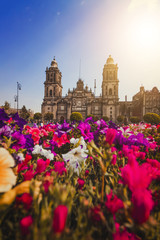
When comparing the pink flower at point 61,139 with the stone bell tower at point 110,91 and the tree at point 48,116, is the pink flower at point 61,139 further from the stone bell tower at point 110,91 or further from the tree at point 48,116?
the stone bell tower at point 110,91

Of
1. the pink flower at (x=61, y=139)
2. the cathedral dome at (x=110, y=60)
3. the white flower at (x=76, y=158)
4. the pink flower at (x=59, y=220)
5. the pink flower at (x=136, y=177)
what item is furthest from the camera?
the cathedral dome at (x=110, y=60)

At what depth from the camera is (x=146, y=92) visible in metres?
48.7

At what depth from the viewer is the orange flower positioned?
60cm

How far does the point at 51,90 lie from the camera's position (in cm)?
5384

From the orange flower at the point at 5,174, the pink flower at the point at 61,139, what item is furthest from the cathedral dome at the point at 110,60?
the orange flower at the point at 5,174

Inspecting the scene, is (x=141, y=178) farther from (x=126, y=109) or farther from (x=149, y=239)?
(x=126, y=109)

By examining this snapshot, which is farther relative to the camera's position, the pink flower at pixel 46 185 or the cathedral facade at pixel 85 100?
the cathedral facade at pixel 85 100

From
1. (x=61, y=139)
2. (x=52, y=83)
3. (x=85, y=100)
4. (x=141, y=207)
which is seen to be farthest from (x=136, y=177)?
(x=52, y=83)

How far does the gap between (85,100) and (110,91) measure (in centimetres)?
1006

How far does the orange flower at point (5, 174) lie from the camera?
1.97 ft

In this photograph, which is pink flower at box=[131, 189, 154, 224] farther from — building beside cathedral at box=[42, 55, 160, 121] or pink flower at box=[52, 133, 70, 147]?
building beside cathedral at box=[42, 55, 160, 121]

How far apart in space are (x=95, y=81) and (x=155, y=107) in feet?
93.2

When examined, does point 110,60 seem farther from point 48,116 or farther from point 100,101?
point 48,116

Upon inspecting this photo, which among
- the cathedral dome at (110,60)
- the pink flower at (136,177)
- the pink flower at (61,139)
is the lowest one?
the pink flower at (61,139)
